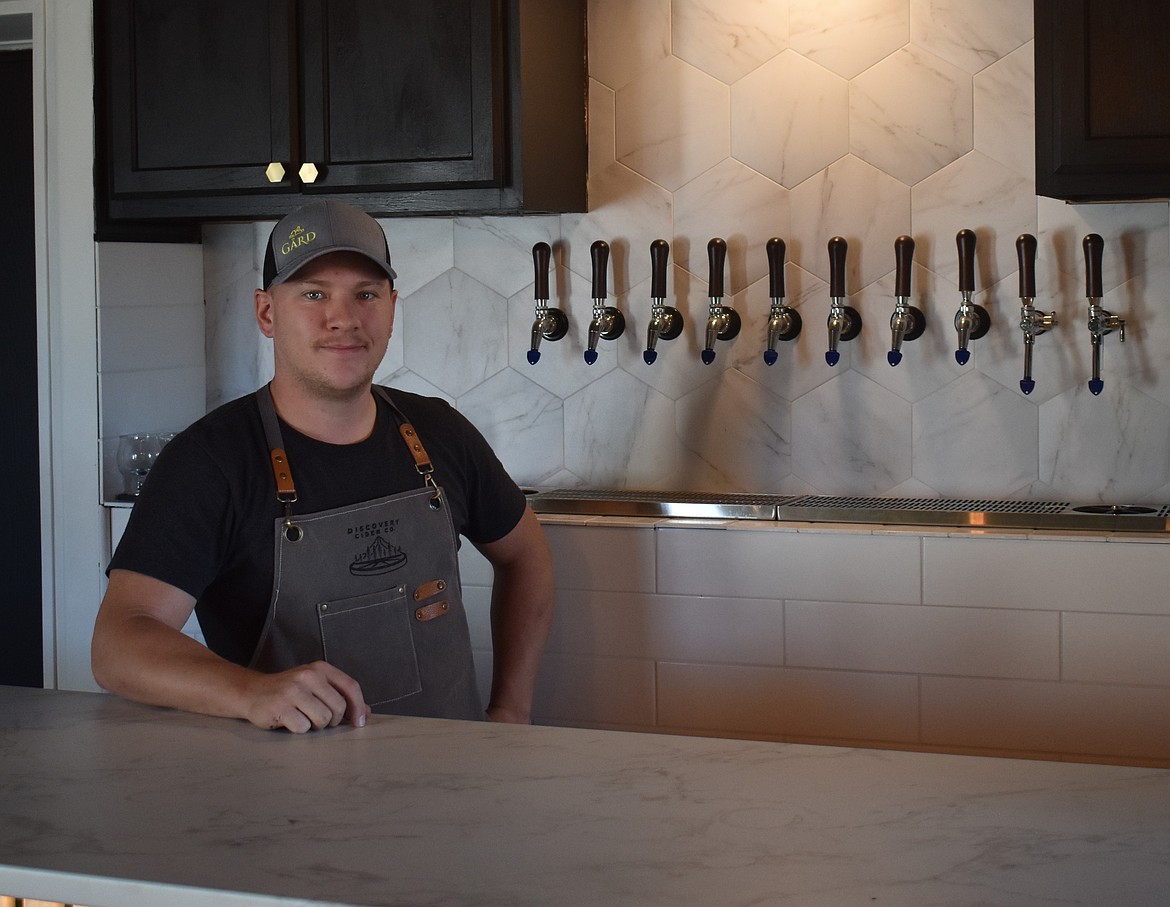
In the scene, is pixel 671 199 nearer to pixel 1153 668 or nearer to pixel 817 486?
pixel 817 486

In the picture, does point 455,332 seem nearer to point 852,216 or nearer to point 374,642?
point 852,216

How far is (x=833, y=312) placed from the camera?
2965 millimetres

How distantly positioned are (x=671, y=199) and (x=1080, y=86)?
925 millimetres

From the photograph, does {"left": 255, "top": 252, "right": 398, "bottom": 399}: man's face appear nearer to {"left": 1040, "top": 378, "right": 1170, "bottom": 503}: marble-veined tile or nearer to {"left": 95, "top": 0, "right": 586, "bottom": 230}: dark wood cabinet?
{"left": 95, "top": 0, "right": 586, "bottom": 230}: dark wood cabinet

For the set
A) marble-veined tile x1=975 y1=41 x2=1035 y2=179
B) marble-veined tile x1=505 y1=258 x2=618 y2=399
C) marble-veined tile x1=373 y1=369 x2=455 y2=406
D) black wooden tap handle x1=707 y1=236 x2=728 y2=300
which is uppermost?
marble-veined tile x1=975 y1=41 x2=1035 y2=179

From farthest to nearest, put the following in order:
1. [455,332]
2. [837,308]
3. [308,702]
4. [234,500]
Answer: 1. [455,332]
2. [837,308]
3. [234,500]
4. [308,702]

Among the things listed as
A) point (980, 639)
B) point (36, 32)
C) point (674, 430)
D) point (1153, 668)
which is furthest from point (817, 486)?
point (36, 32)

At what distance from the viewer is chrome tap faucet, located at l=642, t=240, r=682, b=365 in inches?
120

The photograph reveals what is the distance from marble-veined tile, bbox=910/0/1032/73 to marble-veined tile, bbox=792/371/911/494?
2.31ft

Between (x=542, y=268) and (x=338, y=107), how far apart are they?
57cm

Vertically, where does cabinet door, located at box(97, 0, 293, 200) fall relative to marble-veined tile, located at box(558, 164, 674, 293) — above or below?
above

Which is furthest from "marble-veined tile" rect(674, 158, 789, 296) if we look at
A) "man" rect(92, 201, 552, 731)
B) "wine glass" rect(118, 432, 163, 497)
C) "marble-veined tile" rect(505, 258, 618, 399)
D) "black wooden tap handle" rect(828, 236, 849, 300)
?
"wine glass" rect(118, 432, 163, 497)

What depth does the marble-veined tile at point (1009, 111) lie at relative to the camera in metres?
2.88

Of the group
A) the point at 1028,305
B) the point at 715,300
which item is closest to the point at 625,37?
the point at 715,300
